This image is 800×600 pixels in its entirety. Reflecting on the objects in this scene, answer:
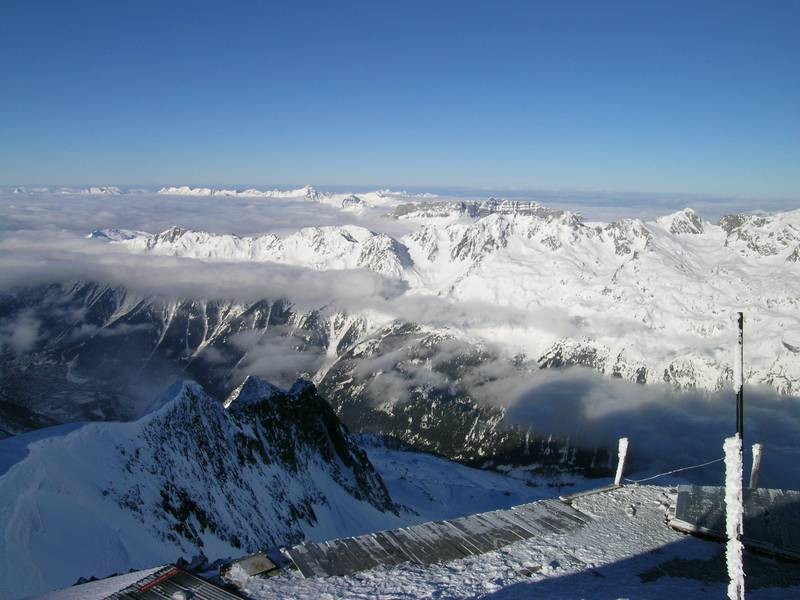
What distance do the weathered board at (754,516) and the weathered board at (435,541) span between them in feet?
14.7

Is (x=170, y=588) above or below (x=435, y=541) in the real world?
above

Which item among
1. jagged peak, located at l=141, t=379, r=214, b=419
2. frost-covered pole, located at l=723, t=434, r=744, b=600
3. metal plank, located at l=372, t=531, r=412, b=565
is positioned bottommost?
jagged peak, located at l=141, t=379, r=214, b=419

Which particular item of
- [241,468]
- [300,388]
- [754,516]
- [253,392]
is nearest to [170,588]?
[754,516]

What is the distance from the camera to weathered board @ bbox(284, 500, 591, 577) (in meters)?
17.6

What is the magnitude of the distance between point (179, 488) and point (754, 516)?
48680 mm

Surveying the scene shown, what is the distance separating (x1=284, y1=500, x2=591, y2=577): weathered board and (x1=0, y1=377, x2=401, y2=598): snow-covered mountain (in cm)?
1917

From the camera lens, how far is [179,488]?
5134 centimetres

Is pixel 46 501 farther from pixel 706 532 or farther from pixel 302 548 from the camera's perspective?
pixel 706 532

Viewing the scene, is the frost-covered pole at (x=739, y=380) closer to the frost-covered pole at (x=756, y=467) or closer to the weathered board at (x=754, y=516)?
the weathered board at (x=754, y=516)

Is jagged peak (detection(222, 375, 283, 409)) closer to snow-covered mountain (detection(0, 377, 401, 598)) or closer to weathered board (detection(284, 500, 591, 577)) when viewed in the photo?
snow-covered mountain (detection(0, 377, 401, 598))

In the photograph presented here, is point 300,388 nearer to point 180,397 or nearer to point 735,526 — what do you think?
point 180,397

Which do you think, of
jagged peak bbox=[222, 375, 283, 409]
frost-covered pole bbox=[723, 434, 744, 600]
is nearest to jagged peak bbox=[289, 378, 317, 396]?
jagged peak bbox=[222, 375, 283, 409]

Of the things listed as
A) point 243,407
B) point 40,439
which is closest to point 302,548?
point 40,439

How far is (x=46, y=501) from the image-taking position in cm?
3347
